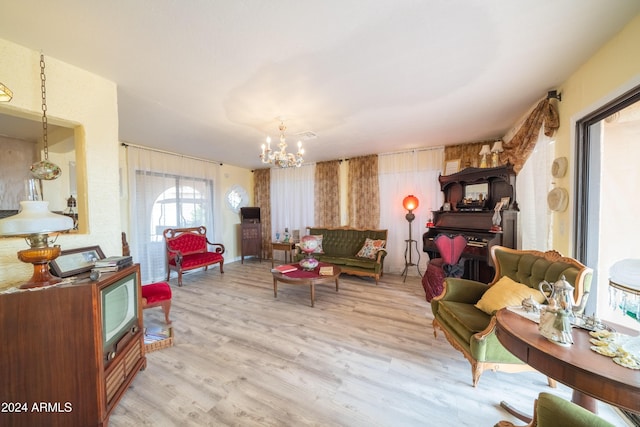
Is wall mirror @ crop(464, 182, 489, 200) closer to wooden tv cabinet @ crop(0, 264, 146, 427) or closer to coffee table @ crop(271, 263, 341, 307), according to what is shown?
coffee table @ crop(271, 263, 341, 307)

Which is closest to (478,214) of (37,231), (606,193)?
(606,193)

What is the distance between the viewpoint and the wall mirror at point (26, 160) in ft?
8.84

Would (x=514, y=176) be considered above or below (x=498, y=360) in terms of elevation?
above

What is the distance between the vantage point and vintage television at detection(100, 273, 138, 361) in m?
1.44

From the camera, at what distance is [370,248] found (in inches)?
175

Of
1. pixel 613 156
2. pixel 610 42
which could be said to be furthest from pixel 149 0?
pixel 613 156

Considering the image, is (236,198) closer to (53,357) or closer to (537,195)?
(53,357)

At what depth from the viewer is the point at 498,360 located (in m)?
1.66

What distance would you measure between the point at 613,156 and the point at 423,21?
6.31 feet

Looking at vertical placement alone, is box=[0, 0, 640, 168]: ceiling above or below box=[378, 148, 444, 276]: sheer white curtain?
above

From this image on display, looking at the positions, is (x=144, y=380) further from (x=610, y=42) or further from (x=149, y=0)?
(x=610, y=42)

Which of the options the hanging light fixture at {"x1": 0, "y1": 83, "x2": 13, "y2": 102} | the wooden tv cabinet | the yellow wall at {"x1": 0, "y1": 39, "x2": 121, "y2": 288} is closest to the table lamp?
the wooden tv cabinet

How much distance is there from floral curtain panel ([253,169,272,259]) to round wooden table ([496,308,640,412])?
5532 mm

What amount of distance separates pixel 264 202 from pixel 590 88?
5.90 meters
